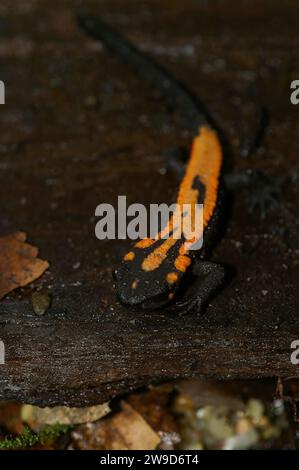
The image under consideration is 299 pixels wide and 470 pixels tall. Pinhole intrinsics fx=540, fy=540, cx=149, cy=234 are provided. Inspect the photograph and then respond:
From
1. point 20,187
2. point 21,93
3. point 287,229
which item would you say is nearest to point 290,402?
point 287,229

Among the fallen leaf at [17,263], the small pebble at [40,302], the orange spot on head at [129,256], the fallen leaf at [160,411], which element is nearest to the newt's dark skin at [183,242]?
the orange spot on head at [129,256]

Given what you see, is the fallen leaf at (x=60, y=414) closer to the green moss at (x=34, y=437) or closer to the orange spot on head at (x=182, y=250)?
the green moss at (x=34, y=437)

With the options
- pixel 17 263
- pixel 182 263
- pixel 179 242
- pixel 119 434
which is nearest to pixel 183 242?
pixel 179 242

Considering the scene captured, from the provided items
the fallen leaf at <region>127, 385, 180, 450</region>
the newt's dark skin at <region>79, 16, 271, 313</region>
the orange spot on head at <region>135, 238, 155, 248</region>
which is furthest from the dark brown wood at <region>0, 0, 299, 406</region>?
the fallen leaf at <region>127, 385, 180, 450</region>

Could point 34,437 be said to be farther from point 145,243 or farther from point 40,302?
point 145,243

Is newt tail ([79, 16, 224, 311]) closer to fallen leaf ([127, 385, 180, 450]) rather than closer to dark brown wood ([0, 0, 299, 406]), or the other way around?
dark brown wood ([0, 0, 299, 406])
